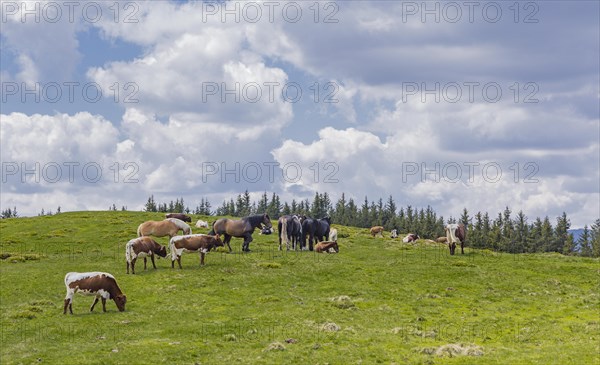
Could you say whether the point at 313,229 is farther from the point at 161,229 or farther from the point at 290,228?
the point at 161,229

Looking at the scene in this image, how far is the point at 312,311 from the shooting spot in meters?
30.0

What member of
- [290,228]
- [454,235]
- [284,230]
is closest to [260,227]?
[284,230]

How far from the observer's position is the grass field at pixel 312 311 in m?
22.2

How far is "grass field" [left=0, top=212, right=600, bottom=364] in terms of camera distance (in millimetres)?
22172

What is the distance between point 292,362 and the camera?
20.9 meters

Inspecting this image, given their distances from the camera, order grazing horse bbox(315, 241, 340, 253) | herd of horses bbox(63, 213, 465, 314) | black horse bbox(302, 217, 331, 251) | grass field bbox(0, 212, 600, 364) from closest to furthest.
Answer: grass field bbox(0, 212, 600, 364), herd of horses bbox(63, 213, 465, 314), grazing horse bbox(315, 241, 340, 253), black horse bbox(302, 217, 331, 251)

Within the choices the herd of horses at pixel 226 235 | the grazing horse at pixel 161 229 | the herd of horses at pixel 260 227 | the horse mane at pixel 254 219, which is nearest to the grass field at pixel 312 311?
the herd of horses at pixel 226 235

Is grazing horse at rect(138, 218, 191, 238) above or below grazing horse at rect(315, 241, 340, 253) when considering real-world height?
above

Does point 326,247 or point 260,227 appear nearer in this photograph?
point 326,247

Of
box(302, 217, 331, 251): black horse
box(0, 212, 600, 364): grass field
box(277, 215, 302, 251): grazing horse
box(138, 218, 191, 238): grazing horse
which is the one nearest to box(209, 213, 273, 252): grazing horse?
box(0, 212, 600, 364): grass field

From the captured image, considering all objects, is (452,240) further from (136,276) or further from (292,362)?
(292,362)

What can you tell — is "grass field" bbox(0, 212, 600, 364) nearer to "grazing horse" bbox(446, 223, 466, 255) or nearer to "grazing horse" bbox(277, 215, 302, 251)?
"grazing horse" bbox(446, 223, 466, 255)

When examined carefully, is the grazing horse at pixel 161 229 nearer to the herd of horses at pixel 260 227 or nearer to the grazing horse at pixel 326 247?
the herd of horses at pixel 260 227

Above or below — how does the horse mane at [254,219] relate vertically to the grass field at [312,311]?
above
